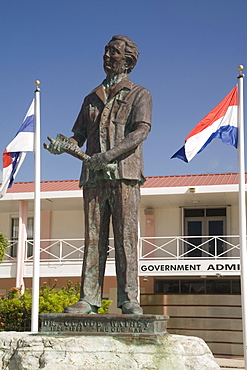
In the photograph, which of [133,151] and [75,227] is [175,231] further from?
[133,151]

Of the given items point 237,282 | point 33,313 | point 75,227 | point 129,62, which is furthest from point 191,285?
point 129,62

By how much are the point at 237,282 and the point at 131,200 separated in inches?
665

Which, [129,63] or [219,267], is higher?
[129,63]

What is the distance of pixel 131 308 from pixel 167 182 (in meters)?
16.6

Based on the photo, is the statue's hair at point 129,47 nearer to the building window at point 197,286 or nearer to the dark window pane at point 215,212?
the building window at point 197,286

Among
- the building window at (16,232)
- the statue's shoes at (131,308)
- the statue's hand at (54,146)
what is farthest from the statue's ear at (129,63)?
the building window at (16,232)

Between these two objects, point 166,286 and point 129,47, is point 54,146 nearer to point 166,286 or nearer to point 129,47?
point 129,47

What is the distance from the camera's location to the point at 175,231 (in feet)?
76.4

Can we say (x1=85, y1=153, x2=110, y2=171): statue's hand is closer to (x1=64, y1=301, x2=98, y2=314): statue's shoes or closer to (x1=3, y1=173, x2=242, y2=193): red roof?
(x1=64, y1=301, x2=98, y2=314): statue's shoes

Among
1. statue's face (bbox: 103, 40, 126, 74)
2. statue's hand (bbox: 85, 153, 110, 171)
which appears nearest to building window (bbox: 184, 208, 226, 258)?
statue's face (bbox: 103, 40, 126, 74)

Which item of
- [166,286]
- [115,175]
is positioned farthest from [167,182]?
[115,175]

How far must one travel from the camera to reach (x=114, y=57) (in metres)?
6.32

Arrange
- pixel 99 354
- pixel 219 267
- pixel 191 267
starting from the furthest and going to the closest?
1. pixel 191 267
2. pixel 219 267
3. pixel 99 354

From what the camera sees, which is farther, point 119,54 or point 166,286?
point 166,286
